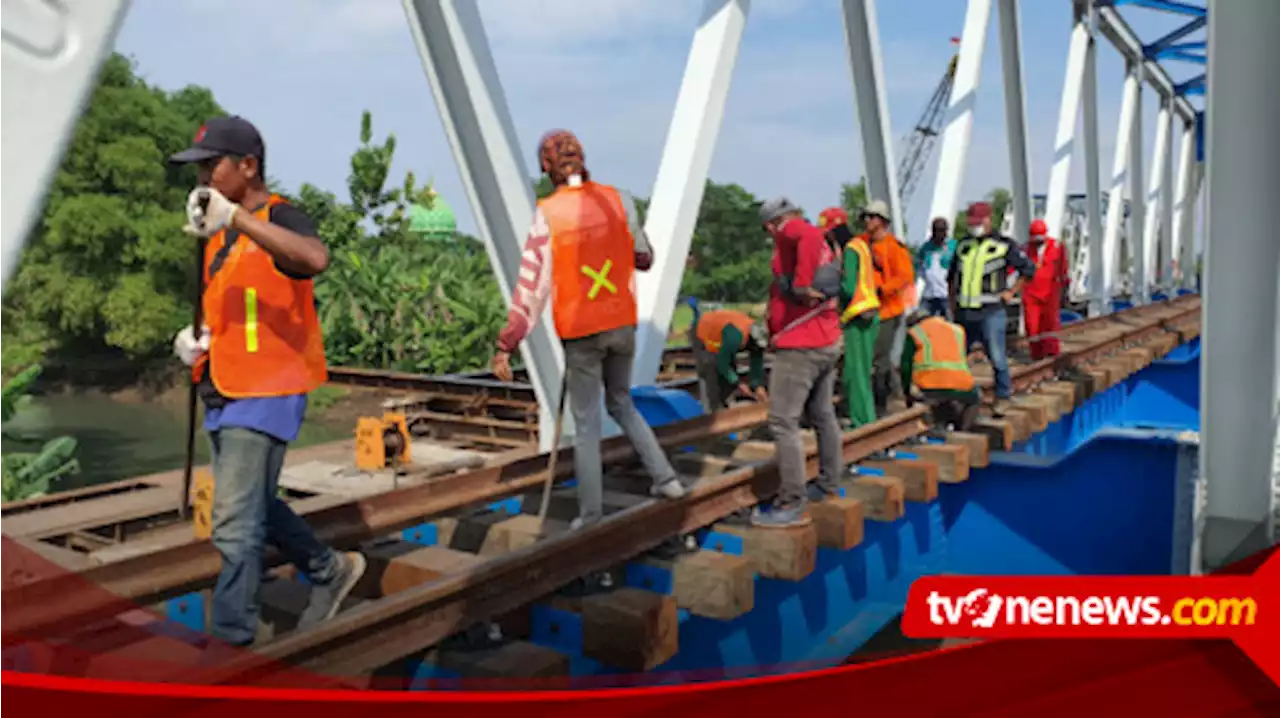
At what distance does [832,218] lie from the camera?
5922 millimetres

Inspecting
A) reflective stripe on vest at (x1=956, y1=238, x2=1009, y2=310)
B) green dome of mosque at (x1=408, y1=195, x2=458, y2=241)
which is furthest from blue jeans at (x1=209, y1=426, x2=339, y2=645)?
green dome of mosque at (x1=408, y1=195, x2=458, y2=241)

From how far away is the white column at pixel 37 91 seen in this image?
83.0 inches

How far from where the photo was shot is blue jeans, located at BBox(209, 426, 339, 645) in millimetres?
2969

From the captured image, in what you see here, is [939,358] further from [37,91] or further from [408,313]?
[408,313]

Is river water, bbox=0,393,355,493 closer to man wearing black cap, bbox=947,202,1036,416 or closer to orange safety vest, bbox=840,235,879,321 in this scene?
man wearing black cap, bbox=947,202,1036,416

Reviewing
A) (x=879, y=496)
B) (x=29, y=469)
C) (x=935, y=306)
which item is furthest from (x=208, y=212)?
(x=935, y=306)

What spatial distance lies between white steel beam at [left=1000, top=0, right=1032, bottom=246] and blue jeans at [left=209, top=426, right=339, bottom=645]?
14.3 meters

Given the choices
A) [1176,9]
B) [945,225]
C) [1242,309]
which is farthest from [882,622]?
[1176,9]

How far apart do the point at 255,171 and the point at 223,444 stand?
2.77 ft

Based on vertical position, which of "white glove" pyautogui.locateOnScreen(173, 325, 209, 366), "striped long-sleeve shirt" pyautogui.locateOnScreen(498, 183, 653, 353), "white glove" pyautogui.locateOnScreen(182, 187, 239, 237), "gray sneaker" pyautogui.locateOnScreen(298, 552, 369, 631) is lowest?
"gray sneaker" pyautogui.locateOnScreen(298, 552, 369, 631)

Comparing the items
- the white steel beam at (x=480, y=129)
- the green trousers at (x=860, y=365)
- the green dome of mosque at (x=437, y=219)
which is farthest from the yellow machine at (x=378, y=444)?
the green dome of mosque at (x=437, y=219)

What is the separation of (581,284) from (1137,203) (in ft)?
98.4

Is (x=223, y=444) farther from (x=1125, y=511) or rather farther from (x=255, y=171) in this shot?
(x=1125, y=511)

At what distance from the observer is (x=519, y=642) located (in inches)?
129
